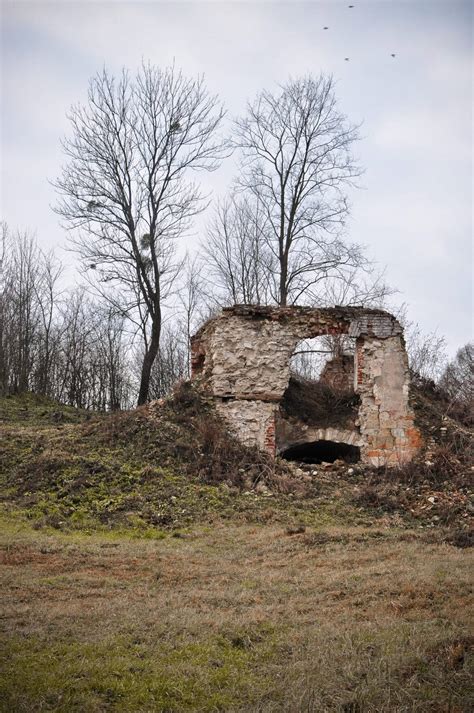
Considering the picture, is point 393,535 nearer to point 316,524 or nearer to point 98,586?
point 316,524

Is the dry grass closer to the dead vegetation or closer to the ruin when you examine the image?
the ruin

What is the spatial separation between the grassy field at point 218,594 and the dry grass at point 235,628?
0.05 ft

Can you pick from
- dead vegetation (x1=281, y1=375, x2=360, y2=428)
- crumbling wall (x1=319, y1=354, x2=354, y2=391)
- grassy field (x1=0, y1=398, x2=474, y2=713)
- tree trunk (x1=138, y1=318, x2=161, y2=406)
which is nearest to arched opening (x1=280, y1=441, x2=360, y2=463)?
dead vegetation (x1=281, y1=375, x2=360, y2=428)

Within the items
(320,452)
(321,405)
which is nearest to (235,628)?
(321,405)

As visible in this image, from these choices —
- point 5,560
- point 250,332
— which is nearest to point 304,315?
point 250,332

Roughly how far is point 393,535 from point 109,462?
5.21 meters

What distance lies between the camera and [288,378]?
13773 millimetres

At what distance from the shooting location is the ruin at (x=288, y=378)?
44.7ft

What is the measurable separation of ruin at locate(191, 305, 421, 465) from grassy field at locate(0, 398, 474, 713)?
1.84m

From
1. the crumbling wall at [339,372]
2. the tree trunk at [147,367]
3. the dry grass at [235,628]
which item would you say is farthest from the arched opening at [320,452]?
the dry grass at [235,628]

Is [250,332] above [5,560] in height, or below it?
above

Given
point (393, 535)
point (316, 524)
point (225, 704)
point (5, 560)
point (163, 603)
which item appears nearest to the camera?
point (225, 704)

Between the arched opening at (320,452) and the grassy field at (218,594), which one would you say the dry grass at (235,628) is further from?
the arched opening at (320,452)

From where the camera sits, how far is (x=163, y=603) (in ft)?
19.9
